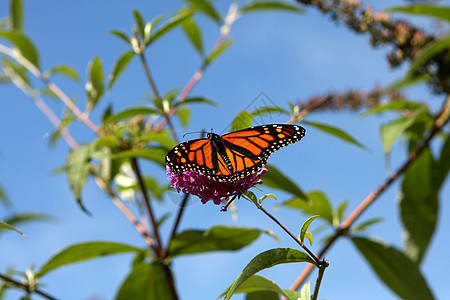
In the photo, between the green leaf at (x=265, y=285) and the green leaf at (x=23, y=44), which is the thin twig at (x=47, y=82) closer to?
the green leaf at (x=23, y=44)

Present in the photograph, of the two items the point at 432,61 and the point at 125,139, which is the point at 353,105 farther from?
the point at 125,139

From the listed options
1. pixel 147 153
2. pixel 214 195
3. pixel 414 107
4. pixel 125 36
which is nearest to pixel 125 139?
pixel 147 153

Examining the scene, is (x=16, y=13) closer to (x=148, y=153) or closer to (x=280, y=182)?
(x=148, y=153)

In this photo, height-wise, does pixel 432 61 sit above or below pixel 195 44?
below

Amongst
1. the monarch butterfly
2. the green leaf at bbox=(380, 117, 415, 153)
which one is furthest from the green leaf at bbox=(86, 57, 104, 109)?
the green leaf at bbox=(380, 117, 415, 153)

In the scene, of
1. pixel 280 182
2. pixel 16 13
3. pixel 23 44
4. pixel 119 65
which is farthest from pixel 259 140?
pixel 16 13

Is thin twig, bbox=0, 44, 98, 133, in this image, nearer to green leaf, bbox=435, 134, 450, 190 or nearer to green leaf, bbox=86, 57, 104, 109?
green leaf, bbox=86, 57, 104, 109

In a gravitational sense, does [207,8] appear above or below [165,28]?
above
